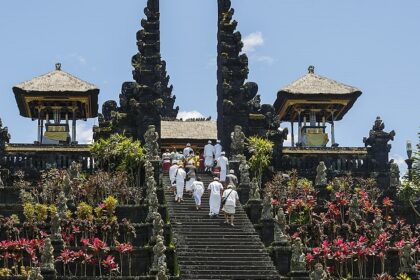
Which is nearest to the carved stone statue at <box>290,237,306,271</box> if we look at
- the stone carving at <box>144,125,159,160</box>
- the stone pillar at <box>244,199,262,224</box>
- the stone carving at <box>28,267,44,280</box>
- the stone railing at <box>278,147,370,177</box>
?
the stone pillar at <box>244,199,262,224</box>

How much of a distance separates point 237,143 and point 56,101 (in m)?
11.5

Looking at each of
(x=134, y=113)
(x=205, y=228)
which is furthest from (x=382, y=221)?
(x=134, y=113)

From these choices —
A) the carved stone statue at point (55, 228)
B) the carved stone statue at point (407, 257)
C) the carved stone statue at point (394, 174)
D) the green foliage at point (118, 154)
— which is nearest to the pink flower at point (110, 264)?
the carved stone statue at point (55, 228)

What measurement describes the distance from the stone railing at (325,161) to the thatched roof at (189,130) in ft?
22.5

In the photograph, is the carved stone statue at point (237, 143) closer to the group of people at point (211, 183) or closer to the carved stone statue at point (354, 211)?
the group of people at point (211, 183)

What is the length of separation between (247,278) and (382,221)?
6.47 meters

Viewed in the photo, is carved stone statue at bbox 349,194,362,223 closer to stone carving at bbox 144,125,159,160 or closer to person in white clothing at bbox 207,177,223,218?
person in white clothing at bbox 207,177,223,218

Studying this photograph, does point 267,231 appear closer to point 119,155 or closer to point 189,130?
point 119,155

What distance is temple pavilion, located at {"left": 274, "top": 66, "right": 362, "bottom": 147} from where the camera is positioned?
148 feet

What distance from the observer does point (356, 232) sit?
3052cm

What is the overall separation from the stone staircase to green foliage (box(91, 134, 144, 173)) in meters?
5.92

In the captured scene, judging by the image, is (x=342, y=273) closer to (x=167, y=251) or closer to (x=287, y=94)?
(x=167, y=251)

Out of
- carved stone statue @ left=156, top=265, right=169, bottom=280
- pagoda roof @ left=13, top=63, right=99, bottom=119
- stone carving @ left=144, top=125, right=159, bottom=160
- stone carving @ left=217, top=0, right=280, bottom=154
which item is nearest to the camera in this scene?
carved stone statue @ left=156, top=265, right=169, bottom=280

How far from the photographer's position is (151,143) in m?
36.0
